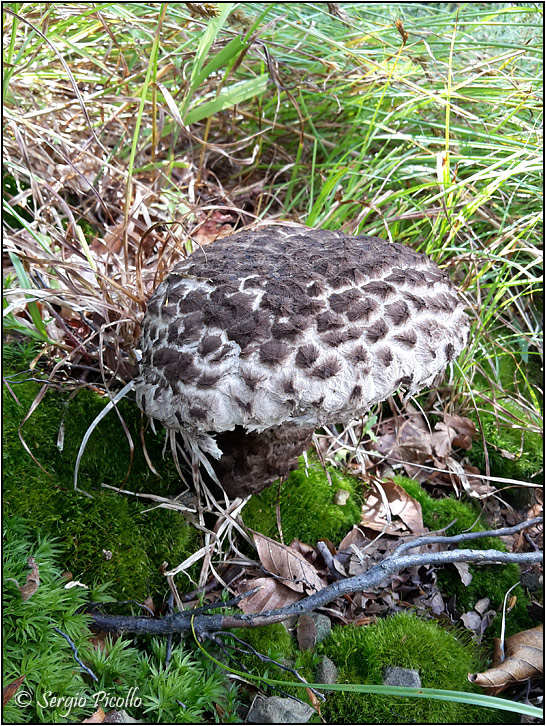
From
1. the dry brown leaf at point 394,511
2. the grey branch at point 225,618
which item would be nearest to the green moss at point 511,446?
the dry brown leaf at point 394,511

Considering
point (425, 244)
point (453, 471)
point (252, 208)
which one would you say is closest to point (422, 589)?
point (453, 471)

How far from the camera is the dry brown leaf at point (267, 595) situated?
207 centimetres

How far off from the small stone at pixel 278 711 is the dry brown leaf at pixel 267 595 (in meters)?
0.30

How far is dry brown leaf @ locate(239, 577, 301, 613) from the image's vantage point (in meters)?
2.07

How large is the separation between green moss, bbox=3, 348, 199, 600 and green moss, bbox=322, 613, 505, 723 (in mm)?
656

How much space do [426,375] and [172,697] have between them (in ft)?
4.16

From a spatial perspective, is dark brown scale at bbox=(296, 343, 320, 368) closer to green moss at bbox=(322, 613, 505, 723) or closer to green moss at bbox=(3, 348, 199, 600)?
green moss at bbox=(3, 348, 199, 600)

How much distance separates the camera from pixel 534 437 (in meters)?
2.97

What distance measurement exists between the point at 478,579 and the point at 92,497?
5.43ft

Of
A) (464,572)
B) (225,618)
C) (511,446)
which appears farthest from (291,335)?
(511,446)

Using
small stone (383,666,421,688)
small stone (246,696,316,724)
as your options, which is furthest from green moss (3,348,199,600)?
small stone (383,666,421,688)

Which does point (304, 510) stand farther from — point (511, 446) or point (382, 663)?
point (511, 446)

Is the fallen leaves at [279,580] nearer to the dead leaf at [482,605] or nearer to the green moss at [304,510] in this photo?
the green moss at [304,510]

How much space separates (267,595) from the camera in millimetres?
2117
